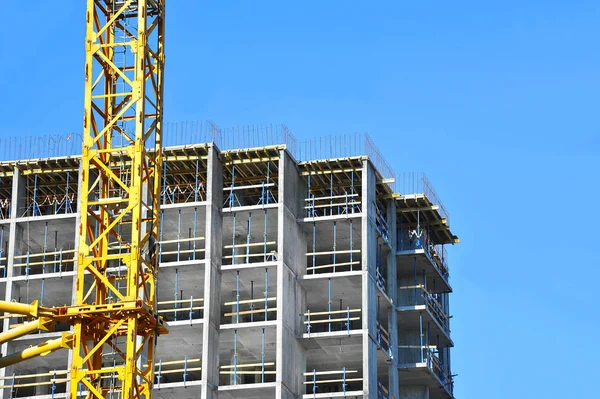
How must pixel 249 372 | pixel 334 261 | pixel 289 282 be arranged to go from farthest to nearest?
1. pixel 334 261
2. pixel 289 282
3. pixel 249 372

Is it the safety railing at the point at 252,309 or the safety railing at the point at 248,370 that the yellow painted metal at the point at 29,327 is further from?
the safety railing at the point at 252,309

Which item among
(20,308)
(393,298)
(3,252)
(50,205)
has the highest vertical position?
(50,205)

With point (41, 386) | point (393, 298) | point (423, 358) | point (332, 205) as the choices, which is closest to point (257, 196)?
point (332, 205)

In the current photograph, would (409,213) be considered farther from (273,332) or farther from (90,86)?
(90,86)

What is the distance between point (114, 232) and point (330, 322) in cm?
2357

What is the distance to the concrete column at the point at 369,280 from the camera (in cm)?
8225

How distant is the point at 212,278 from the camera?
276 feet

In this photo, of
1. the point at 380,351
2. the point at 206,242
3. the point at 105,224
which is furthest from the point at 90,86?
the point at 380,351

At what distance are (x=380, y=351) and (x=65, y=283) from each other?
1626 cm

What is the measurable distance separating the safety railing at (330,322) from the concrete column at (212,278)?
4548mm

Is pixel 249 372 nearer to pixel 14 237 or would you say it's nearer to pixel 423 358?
pixel 423 358

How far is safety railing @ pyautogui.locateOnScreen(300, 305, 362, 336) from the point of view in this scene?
84.7 metres

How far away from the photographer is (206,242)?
277ft

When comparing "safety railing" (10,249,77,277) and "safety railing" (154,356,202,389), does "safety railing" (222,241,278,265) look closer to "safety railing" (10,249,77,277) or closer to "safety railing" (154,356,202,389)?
"safety railing" (154,356,202,389)
